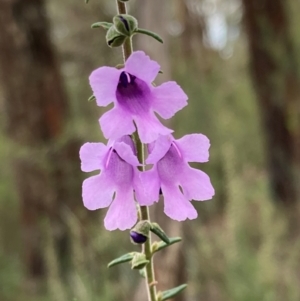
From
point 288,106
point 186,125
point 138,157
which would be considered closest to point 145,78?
point 138,157

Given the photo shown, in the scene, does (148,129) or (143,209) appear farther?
(143,209)

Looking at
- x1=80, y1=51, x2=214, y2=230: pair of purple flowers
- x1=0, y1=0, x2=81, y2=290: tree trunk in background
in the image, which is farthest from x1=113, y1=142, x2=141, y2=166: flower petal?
x1=0, y1=0, x2=81, y2=290: tree trunk in background

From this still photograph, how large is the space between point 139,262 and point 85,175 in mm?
4017

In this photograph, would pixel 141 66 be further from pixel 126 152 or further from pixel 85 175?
pixel 85 175

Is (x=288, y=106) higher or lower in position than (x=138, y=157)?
higher

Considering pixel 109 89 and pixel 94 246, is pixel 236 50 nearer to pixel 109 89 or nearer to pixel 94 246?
pixel 94 246

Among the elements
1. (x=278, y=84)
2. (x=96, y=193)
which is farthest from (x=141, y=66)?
(x=278, y=84)

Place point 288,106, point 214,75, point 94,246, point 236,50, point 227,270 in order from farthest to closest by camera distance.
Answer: point 236,50 → point 214,75 → point 288,106 → point 227,270 → point 94,246

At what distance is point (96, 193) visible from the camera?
3.59 feet

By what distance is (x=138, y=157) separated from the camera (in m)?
1.11

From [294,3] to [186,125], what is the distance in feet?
8.94

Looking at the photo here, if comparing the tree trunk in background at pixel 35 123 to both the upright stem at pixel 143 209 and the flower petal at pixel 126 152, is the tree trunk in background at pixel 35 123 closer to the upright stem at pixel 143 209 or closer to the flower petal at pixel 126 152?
the upright stem at pixel 143 209

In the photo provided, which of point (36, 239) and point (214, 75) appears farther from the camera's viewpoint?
point (214, 75)

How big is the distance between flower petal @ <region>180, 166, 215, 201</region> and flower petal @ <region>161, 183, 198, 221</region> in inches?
0.8
